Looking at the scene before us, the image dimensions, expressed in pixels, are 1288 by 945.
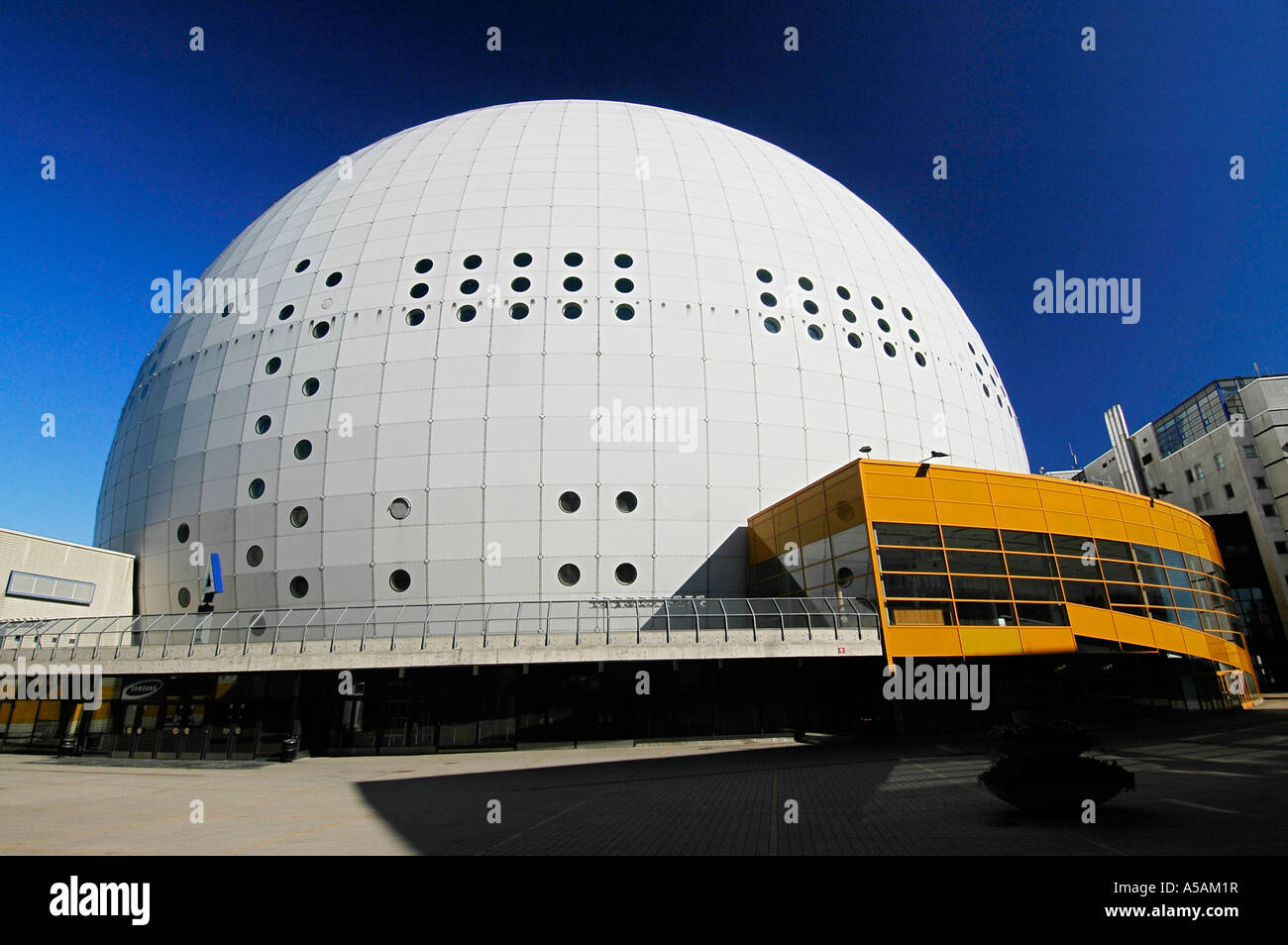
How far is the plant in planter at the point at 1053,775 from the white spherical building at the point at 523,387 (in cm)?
1572

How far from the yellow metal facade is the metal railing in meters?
1.75

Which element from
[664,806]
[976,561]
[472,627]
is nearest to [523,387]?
[472,627]

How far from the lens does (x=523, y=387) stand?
84.7 ft

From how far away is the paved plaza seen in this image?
8.58 meters

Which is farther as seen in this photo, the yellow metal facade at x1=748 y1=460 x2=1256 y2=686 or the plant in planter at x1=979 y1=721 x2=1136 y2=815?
the yellow metal facade at x1=748 y1=460 x2=1256 y2=686

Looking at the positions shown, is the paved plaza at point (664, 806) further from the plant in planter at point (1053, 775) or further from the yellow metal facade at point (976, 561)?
the yellow metal facade at point (976, 561)

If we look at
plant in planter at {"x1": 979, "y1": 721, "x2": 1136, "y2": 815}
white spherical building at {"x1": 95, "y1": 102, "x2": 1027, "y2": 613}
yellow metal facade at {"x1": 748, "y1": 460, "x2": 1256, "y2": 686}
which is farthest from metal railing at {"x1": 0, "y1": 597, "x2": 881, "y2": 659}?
plant in planter at {"x1": 979, "y1": 721, "x2": 1136, "y2": 815}

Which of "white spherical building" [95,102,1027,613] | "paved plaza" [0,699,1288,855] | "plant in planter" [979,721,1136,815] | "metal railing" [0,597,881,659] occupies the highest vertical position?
"white spherical building" [95,102,1027,613]

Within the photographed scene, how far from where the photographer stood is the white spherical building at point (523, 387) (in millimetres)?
24703

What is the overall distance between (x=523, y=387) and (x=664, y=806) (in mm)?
17623

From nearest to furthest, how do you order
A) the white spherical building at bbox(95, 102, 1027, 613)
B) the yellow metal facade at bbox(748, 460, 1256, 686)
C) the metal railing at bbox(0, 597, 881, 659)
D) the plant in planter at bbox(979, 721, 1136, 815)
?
the plant in planter at bbox(979, 721, 1136, 815)
the metal railing at bbox(0, 597, 881, 659)
the yellow metal facade at bbox(748, 460, 1256, 686)
the white spherical building at bbox(95, 102, 1027, 613)

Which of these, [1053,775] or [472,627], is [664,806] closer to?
[1053,775]

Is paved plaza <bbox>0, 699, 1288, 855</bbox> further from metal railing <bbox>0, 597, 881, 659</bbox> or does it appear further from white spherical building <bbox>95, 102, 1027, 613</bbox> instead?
white spherical building <bbox>95, 102, 1027, 613</bbox>
